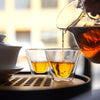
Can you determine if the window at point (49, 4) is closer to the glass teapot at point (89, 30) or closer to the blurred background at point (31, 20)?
the blurred background at point (31, 20)

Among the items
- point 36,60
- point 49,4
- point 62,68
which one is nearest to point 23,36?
point 49,4

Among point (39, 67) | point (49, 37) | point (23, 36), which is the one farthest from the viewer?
point (49, 37)

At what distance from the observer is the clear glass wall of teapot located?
1.81 ft

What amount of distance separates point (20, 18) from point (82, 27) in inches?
357

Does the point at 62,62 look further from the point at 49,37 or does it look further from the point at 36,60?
the point at 49,37

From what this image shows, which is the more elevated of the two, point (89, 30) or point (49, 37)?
point (89, 30)

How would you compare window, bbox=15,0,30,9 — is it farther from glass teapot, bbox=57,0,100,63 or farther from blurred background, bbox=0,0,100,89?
glass teapot, bbox=57,0,100,63

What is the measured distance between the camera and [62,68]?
2.14 feet

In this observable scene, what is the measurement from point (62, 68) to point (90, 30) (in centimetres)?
15

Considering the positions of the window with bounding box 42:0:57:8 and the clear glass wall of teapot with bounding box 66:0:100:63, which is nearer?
the clear glass wall of teapot with bounding box 66:0:100:63

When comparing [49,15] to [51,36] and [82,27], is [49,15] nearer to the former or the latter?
[51,36]

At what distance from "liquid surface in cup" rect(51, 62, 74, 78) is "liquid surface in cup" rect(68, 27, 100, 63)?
0.26 feet

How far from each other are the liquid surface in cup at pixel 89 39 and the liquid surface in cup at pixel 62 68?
8 centimetres

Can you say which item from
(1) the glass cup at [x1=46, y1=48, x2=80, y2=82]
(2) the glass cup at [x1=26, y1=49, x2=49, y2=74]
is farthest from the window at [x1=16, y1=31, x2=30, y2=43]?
(1) the glass cup at [x1=46, y1=48, x2=80, y2=82]
